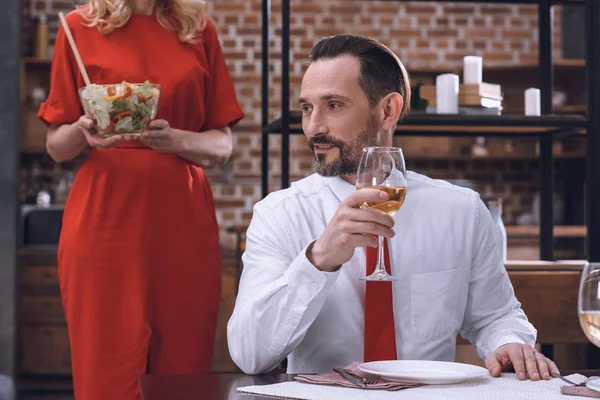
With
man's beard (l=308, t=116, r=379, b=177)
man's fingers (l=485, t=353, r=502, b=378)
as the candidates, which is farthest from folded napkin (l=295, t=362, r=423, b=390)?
man's beard (l=308, t=116, r=379, b=177)

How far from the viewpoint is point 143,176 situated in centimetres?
207

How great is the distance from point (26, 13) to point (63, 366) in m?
2.35

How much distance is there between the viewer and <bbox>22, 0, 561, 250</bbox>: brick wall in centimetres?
571

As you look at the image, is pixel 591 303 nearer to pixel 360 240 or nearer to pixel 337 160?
pixel 360 240

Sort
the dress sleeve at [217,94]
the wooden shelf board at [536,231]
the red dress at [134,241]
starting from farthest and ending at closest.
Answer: the wooden shelf board at [536,231] < the dress sleeve at [217,94] < the red dress at [134,241]

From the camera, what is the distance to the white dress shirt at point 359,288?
139 centimetres

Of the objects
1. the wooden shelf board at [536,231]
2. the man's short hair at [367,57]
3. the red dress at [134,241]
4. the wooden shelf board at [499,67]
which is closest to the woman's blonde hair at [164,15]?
the red dress at [134,241]

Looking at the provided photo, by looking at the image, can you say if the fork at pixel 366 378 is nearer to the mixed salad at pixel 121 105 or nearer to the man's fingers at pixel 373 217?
the man's fingers at pixel 373 217

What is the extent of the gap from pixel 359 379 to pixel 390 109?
760 mm

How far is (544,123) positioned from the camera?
2.61 m

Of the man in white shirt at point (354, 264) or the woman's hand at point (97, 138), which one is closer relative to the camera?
the man in white shirt at point (354, 264)

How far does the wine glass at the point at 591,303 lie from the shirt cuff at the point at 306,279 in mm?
421

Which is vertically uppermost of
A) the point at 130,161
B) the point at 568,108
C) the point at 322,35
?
the point at 322,35

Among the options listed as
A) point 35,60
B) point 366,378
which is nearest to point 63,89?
point 366,378
